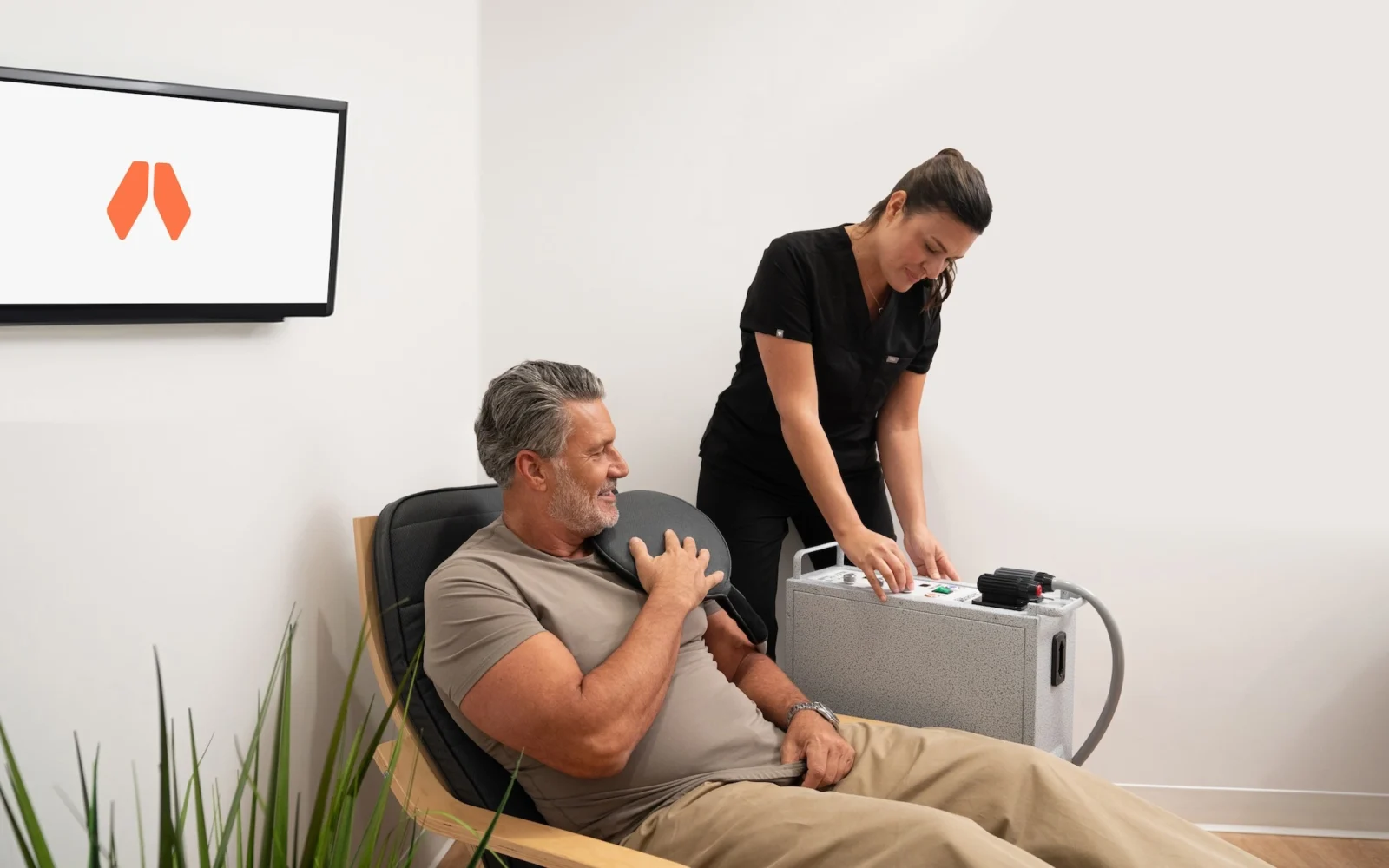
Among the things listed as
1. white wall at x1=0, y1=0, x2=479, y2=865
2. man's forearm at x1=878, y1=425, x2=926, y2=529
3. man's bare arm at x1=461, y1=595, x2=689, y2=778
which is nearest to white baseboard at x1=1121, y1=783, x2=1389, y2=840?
man's forearm at x1=878, y1=425, x2=926, y2=529

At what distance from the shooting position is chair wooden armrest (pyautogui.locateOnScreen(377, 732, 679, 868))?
144 centimetres

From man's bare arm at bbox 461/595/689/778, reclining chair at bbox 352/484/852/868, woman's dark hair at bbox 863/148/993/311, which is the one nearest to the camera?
man's bare arm at bbox 461/595/689/778

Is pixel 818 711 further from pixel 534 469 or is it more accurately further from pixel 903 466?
pixel 903 466

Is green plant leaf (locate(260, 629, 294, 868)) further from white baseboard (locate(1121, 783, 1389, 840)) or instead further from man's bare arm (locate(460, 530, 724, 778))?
white baseboard (locate(1121, 783, 1389, 840))

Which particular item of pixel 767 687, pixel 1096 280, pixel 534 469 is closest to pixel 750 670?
pixel 767 687

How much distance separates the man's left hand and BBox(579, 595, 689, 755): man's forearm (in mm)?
234

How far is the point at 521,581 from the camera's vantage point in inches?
65.3

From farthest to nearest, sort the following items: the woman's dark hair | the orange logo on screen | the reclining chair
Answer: the woman's dark hair → the reclining chair → the orange logo on screen

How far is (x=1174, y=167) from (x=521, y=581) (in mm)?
1836

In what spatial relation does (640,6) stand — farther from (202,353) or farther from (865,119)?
(202,353)

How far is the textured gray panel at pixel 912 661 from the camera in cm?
183

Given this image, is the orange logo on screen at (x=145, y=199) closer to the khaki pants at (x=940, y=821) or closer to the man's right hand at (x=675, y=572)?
the man's right hand at (x=675, y=572)

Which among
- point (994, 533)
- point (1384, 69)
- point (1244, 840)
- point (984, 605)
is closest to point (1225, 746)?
point (1244, 840)

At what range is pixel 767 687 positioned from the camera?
1868 millimetres
